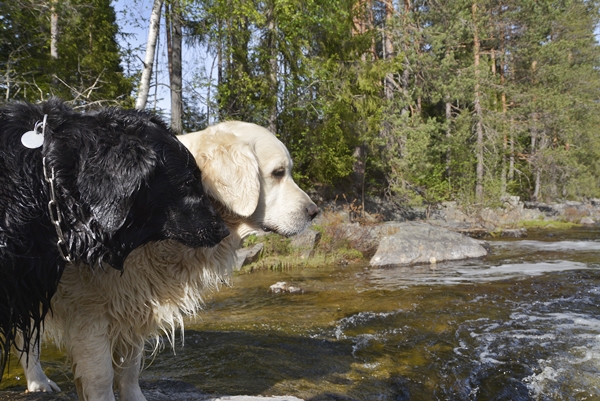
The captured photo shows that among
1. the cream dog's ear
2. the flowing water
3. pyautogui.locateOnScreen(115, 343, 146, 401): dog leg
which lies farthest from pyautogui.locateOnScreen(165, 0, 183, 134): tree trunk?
pyautogui.locateOnScreen(115, 343, 146, 401): dog leg

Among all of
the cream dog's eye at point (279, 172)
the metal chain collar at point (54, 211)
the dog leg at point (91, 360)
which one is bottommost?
the dog leg at point (91, 360)

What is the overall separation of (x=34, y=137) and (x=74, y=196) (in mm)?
309

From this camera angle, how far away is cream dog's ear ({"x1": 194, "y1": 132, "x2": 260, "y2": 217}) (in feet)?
9.46

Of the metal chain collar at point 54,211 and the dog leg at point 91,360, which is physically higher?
the metal chain collar at point 54,211

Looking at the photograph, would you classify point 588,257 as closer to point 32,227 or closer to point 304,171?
point 304,171

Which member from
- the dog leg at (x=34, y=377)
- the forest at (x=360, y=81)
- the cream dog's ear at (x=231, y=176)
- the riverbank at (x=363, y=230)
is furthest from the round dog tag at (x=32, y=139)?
the riverbank at (x=363, y=230)

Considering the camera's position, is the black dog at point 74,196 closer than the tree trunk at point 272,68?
Yes

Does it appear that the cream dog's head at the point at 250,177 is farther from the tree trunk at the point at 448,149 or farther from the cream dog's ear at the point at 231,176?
the tree trunk at the point at 448,149

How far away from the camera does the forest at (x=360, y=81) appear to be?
12.5 m

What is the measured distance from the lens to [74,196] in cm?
203

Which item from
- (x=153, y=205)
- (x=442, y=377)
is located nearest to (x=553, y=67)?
(x=442, y=377)

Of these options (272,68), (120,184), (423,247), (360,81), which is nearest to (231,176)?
(120,184)

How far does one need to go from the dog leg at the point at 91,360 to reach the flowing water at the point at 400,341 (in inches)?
41.1

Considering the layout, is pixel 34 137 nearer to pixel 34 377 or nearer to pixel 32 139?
pixel 32 139
